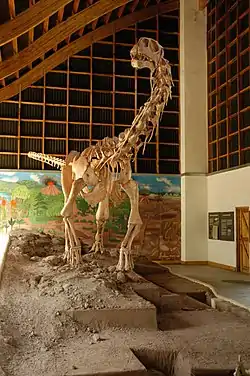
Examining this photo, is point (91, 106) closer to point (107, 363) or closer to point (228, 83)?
point (228, 83)

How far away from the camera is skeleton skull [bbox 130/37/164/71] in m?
5.86

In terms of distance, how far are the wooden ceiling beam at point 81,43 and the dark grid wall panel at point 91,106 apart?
171 mm

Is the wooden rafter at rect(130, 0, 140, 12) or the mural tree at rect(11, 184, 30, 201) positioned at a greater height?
the wooden rafter at rect(130, 0, 140, 12)

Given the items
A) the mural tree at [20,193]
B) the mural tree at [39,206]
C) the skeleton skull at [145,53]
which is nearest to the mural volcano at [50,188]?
the mural tree at [39,206]

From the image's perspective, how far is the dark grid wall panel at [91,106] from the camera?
12789mm

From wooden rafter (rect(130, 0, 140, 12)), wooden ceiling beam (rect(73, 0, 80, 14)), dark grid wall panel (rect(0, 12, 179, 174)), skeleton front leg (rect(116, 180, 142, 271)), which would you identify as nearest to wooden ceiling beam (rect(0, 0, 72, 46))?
wooden ceiling beam (rect(73, 0, 80, 14))

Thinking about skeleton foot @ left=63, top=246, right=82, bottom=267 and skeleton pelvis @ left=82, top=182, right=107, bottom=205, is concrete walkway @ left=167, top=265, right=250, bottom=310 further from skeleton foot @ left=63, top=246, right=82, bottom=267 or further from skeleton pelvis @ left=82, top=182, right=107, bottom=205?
skeleton pelvis @ left=82, top=182, right=107, bottom=205

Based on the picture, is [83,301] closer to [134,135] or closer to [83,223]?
[134,135]

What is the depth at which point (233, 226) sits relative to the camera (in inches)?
A: 448

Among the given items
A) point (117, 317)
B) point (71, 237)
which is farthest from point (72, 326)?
point (71, 237)

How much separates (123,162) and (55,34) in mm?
4694

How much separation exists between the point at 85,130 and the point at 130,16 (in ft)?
13.6

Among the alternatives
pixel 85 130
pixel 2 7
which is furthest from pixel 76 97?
pixel 2 7

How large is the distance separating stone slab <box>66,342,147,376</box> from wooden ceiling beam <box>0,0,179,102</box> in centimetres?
977
